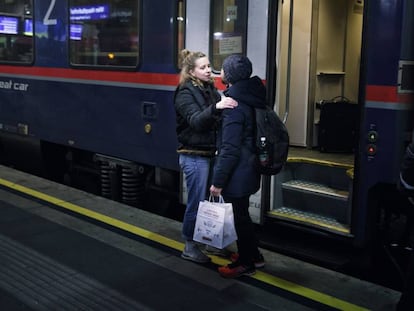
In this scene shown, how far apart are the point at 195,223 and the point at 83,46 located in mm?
2942

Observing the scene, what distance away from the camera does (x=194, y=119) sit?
4.18 m

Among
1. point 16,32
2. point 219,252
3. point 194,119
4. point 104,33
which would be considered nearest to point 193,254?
point 219,252

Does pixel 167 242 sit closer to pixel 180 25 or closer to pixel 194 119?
pixel 194 119

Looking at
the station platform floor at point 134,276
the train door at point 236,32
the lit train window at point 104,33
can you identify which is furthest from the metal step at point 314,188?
the lit train window at point 104,33

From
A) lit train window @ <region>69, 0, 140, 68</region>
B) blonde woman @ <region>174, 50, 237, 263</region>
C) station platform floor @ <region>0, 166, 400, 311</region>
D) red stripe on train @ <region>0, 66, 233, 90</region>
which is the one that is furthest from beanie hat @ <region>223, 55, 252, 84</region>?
lit train window @ <region>69, 0, 140, 68</region>

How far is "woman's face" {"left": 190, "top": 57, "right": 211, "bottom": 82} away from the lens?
433cm

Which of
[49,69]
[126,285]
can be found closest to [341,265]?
[126,285]

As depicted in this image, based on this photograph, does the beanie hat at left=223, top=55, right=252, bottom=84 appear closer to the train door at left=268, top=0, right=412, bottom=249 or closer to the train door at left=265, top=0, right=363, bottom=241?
the train door at left=268, top=0, right=412, bottom=249

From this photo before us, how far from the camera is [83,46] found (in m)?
6.48

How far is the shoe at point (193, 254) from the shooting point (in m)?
4.54

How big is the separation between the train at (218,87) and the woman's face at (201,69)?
1.82ft

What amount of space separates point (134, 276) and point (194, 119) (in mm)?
1196

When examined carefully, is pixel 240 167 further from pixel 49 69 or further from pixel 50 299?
pixel 49 69

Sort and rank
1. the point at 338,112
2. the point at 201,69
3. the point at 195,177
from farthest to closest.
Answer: the point at 338,112 → the point at 195,177 → the point at 201,69
